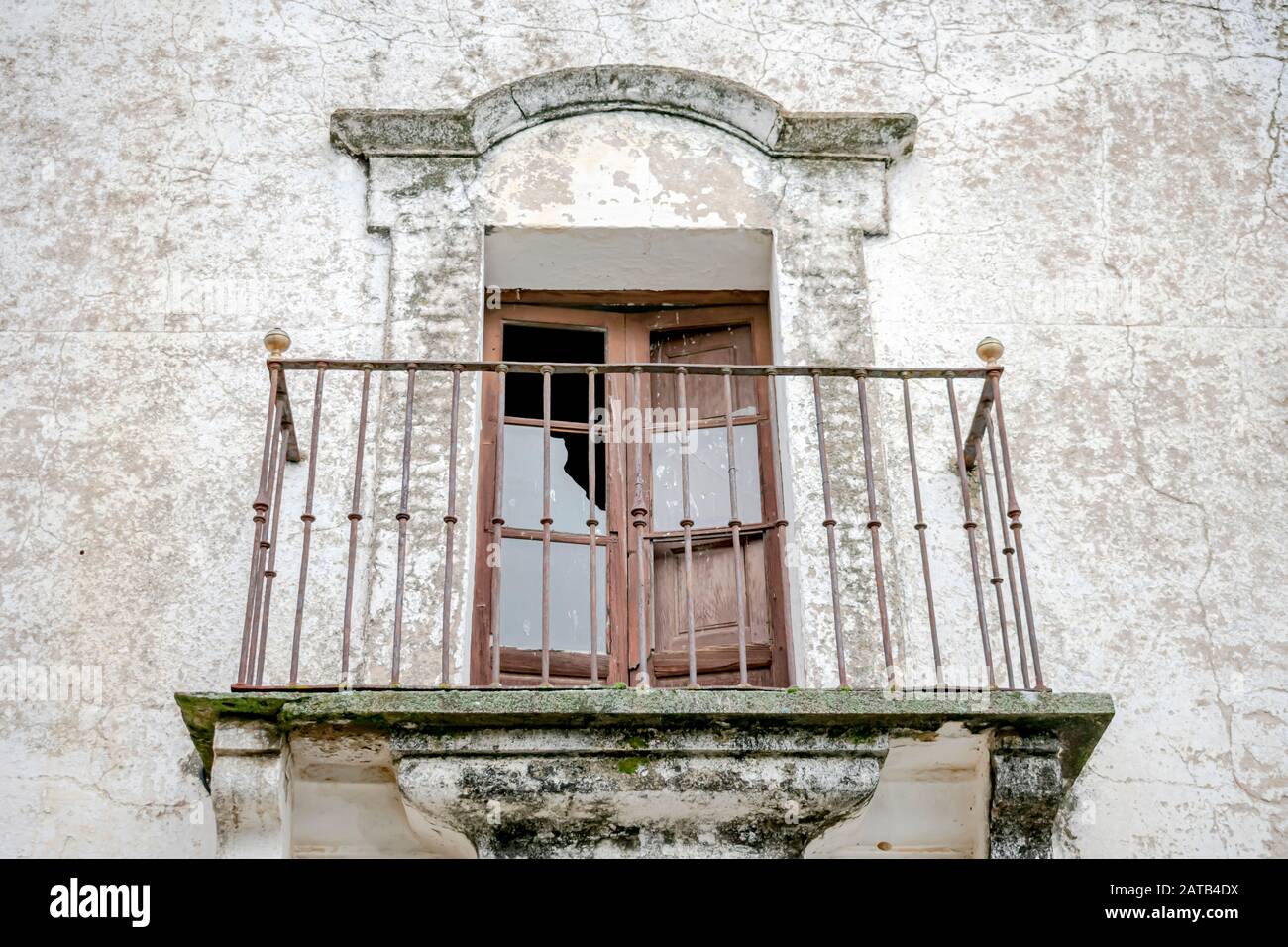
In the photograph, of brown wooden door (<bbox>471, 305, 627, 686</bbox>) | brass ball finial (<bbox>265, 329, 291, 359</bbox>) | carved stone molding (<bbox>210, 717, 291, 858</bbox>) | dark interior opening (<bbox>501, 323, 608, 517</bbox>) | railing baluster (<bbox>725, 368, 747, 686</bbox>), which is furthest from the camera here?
dark interior opening (<bbox>501, 323, 608, 517</bbox>)

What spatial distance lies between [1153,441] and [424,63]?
2801mm

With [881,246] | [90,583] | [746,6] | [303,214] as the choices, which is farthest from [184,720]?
[746,6]

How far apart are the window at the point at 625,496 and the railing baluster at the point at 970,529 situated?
611 millimetres

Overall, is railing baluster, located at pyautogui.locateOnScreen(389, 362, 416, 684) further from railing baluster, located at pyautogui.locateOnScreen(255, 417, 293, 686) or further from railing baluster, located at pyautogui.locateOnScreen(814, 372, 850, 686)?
railing baluster, located at pyautogui.locateOnScreen(814, 372, 850, 686)

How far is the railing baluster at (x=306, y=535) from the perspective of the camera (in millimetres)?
5051

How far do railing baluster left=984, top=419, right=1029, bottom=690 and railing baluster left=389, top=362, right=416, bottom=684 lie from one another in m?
1.67

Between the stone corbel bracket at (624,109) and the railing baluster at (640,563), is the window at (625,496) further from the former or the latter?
the stone corbel bracket at (624,109)

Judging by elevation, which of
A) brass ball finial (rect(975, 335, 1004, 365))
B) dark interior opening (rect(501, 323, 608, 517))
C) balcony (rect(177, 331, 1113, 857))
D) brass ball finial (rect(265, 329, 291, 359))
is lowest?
balcony (rect(177, 331, 1113, 857))

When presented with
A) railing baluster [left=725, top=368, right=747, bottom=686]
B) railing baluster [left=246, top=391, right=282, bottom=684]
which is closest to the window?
railing baluster [left=725, top=368, right=747, bottom=686]

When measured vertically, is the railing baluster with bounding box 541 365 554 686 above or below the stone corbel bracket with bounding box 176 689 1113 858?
above

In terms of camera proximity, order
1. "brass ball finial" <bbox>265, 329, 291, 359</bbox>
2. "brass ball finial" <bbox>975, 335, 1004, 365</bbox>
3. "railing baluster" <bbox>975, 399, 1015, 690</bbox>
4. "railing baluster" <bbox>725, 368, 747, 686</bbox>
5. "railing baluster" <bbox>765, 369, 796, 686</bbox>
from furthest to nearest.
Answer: "railing baluster" <bbox>765, 369, 796, 686</bbox> < "brass ball finial" <bbox>975, 335, 1004, 365</bbox> < "brass ball finial" <bbox>265, 329, 291, 359</bbox> < "railing baluster" <bbox>975, 399, 1015, 690</bbox> < "railing baluster" <bbox>725, 368, 747, 686</bbox>

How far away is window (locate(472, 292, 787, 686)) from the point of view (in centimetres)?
568

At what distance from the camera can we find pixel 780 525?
17.0 ft

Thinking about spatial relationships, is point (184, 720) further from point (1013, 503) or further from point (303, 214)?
point (1013, 503)
